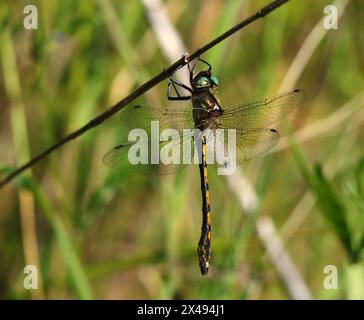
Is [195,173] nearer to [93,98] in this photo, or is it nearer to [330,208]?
[93,98]

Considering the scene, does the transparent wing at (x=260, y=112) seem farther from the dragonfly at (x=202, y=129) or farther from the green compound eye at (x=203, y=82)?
the green compound eye at (x=203, y=82)

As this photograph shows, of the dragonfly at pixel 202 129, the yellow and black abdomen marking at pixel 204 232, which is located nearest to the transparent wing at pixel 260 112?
the dragonfly at pixel 202 129

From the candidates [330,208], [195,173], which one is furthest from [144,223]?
[330,208]

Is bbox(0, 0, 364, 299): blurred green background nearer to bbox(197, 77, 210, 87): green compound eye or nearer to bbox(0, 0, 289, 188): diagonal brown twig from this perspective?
bbox(197, 77, 210, 87): green compound eye

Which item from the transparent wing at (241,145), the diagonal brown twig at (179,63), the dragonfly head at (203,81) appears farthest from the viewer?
Result: the transparent wing at (241,145)

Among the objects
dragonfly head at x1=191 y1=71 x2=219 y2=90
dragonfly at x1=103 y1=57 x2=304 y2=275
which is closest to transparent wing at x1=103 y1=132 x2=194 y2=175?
dragonfly at x1=103 y1=57 x2=304 y2=275
